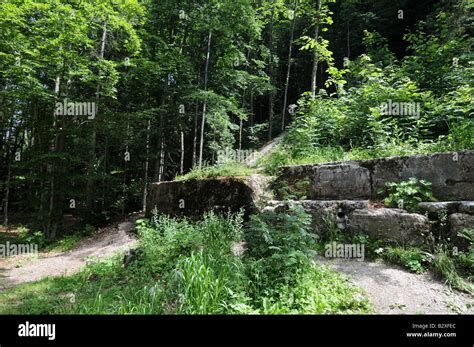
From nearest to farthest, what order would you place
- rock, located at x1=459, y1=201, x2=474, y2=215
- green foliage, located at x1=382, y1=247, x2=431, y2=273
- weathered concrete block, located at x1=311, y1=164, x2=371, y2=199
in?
green foliage, located at x1=382, y1=247, x2=431, y2=273, rock, located at x1=459, y1=201, x2=474, y2=215, weathered concrete block, located at x1=311, y1=164, x2=371, y2=199

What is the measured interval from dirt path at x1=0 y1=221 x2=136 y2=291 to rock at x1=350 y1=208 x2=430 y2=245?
6.32 meters

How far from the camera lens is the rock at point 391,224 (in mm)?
4121

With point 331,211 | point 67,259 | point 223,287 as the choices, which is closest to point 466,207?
point 331,211

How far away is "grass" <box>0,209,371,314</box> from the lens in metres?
2.88

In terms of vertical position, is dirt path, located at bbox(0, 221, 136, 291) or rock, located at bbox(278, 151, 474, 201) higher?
rock, located at bbox(278, 151, 474, 201)

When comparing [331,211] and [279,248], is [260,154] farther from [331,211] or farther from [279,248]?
[279,248]

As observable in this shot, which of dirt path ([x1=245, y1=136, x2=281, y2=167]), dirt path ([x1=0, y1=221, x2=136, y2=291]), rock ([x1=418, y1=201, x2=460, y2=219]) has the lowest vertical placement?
dirt path ([x1=0, y1=221, x2=136, y2=291])

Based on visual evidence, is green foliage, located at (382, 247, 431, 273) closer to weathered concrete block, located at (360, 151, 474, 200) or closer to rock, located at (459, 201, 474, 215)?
rock, located at (459, 201, 474, 215)

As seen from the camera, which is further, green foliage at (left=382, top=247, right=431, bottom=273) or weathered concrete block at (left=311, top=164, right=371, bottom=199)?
weathered concrete block at (left=311, top=164, right=371, bottom=199)

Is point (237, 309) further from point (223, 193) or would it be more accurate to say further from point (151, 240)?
point (223, 193)

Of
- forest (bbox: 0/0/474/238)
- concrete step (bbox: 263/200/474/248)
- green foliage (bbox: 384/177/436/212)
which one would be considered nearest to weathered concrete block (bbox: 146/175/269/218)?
forest (bbox: 0/0/474/238)

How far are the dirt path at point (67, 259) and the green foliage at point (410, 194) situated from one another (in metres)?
6.99

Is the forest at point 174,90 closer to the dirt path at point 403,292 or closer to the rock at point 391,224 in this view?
the rock at point 391,224

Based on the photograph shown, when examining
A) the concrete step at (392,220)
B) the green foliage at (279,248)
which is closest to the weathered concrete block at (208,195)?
the concrete step at (392,220)
